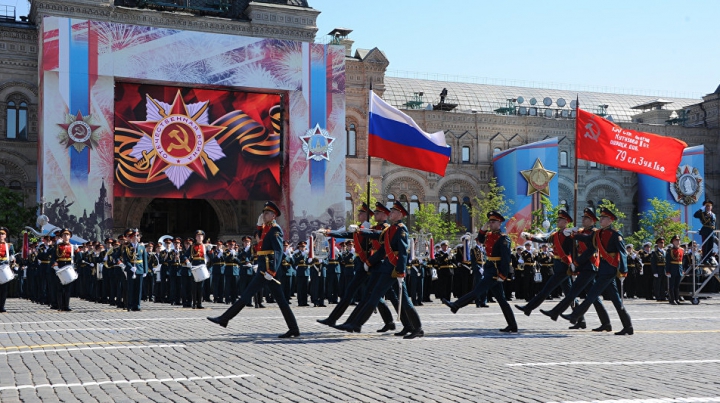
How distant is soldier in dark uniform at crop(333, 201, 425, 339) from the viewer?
1284 centimetres

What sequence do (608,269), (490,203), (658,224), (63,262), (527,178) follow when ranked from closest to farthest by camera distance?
(608,269)
(63,262)
(490,203)
(527,178)
(658,224)

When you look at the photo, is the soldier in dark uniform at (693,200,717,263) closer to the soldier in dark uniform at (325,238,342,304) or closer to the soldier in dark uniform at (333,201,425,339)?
the soldier in dark uniform at (325,238,342,304)

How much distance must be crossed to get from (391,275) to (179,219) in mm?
33703

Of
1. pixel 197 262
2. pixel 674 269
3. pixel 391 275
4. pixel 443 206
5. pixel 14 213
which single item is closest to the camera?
pixel 391 275

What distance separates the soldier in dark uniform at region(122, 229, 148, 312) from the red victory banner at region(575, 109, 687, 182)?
35.0ft

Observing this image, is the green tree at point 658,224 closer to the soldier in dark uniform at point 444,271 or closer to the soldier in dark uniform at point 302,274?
the soldier in dark uniform at point 444,271

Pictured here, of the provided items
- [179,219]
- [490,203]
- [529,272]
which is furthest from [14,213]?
[490,203]

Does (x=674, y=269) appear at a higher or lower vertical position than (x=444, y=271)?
higher

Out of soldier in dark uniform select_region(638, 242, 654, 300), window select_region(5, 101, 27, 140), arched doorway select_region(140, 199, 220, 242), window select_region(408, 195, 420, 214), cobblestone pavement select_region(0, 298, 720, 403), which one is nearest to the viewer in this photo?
cobblestone pavement select_region(0, 298, 720, 403)

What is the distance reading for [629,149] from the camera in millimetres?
21750

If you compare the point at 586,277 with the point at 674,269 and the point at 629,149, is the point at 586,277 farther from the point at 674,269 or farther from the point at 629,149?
the point at 674,269

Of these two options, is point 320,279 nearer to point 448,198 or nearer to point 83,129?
point 83,129

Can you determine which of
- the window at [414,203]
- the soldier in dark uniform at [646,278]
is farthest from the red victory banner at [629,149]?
the window at [414,203]

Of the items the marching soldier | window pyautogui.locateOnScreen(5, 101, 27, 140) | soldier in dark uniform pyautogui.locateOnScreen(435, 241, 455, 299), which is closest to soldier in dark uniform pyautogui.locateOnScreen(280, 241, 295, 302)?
the marching soldier
